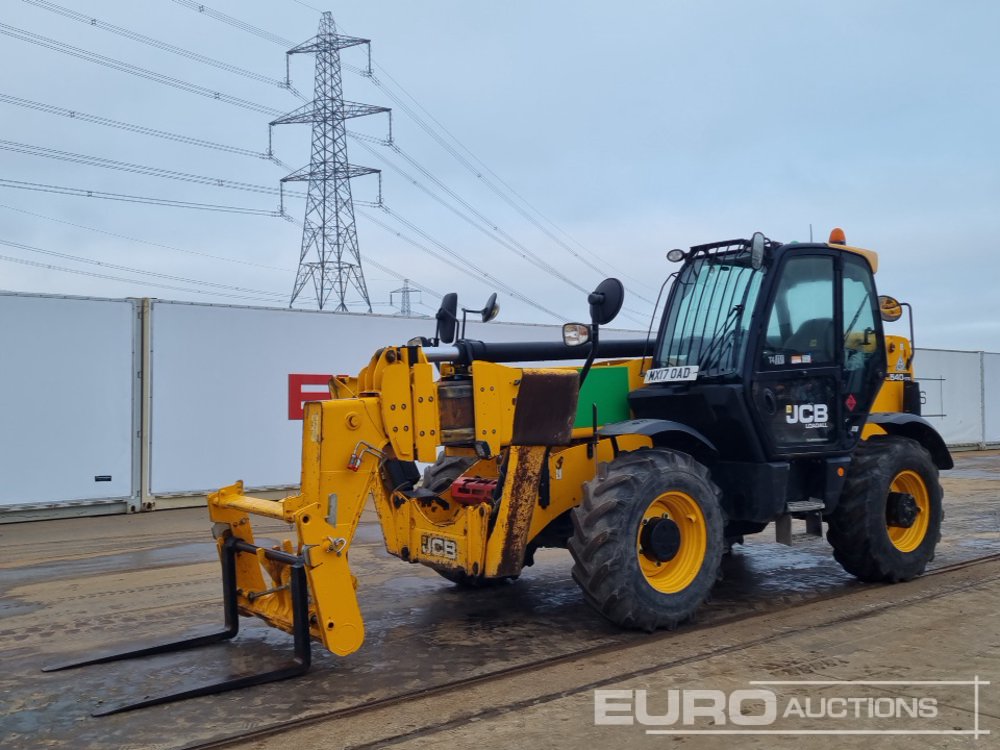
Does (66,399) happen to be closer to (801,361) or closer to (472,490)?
(472,490)

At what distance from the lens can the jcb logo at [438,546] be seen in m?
5.77

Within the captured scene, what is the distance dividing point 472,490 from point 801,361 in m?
2.54

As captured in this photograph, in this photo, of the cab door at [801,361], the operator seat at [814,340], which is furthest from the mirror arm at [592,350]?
the operator seat at [814,340]

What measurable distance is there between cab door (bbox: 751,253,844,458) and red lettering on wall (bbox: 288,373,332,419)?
8528mm

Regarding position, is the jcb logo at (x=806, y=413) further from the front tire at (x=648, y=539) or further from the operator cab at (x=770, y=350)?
the front tire at (x=648, y=539)

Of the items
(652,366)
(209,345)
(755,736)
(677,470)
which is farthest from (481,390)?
(209,345)

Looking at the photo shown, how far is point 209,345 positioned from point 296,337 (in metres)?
1.29

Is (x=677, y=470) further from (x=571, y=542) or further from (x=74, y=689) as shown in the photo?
(x=74, y=689)

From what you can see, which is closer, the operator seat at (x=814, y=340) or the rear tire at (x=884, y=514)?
the operator seat at (x=814, y=340)

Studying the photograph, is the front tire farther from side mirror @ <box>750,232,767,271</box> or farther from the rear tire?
the rear tire

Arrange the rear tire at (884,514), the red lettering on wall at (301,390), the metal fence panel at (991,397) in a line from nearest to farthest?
the rear tire at (884,514)
the red lettering on wall at (301,390)
the metal fence panel at (991,397)

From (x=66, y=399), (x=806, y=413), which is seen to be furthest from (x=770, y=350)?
(x=66, y=399)

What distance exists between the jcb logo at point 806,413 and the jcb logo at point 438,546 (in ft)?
8.43

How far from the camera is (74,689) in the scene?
483cm
